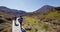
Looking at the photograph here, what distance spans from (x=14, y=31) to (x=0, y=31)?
13.6 ft

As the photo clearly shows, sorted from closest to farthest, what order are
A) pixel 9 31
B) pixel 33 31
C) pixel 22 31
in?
pixel 22 31 < pixel 9 31 < pixel 33 31

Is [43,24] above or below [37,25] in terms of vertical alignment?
above

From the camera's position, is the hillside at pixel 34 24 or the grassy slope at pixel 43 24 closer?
the hillside at pixel 34 24

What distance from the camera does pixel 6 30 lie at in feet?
63.8

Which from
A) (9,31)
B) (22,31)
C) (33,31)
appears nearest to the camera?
(22,31)

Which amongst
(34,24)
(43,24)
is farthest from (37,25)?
(43,24)

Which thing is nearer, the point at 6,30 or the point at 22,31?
the point at 22,31

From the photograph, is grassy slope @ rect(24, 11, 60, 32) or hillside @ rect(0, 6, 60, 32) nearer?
hillside @ rect(0, 6, 60, 32)

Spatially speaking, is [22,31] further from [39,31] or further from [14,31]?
[39,31]

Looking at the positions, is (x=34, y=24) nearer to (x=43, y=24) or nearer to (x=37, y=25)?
(x=37, y=25)

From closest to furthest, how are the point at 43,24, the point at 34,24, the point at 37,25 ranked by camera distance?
the point at 37,25 → the point at 34,24 → the point at 43,24

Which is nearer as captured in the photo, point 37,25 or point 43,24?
point 37,25

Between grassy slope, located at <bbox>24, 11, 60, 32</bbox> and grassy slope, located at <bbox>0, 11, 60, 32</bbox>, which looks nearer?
grassy slope, located at <bbox>0, 11, 60, 32</bbox>

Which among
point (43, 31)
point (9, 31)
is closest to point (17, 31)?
point (9, 31)
